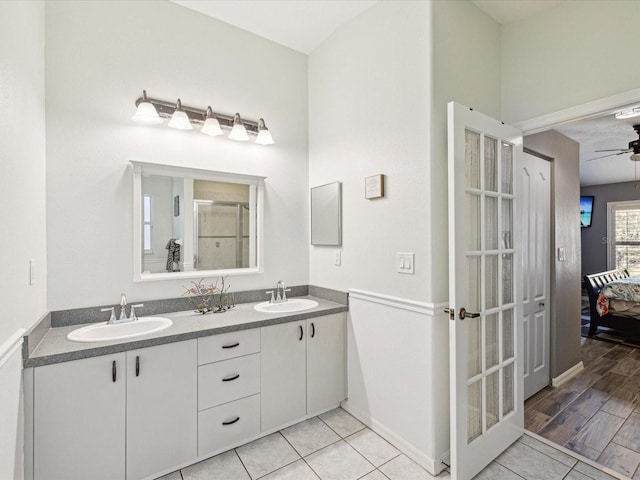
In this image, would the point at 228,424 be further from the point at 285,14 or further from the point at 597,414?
the point at 285,14

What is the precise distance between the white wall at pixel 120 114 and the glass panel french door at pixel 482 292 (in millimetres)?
1491

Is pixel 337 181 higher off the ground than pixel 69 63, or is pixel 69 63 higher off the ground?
pixel 69 63

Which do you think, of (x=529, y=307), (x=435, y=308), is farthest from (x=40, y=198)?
(x=529, y=307)

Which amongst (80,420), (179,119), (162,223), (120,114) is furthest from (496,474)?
(120,114)

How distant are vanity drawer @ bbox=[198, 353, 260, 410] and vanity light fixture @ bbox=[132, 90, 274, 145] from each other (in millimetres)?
1554

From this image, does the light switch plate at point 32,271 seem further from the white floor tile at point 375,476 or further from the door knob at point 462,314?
the door knob at point 462,314

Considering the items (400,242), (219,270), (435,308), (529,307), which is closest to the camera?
(435,308)

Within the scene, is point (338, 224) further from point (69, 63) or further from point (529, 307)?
point (69, 63)

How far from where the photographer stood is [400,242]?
2.02 meters

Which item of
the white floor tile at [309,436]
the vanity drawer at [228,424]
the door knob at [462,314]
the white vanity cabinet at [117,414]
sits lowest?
the white floor tile at [309,436]

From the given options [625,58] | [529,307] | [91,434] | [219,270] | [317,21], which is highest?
[317,21]

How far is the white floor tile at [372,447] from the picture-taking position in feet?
6.32

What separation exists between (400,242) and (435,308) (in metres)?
0.44

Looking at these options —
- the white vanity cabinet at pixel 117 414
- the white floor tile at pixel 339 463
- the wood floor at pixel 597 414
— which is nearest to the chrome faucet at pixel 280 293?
the white vanity cabinet at pixel 117 414
